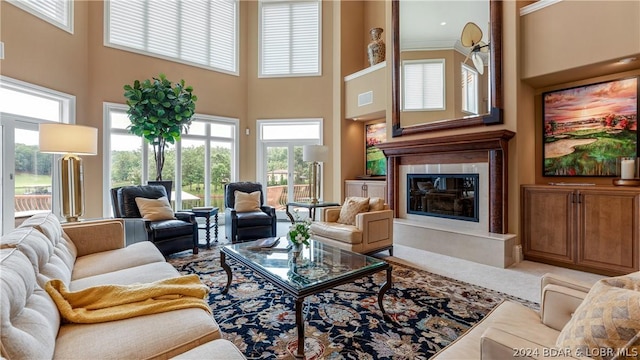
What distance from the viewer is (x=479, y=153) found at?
13.0ft

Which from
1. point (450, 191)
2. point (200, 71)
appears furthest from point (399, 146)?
point (200, 71)

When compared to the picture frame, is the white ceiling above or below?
above

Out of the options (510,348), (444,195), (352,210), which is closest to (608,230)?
(444,195)

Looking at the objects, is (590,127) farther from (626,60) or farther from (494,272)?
(494,272)

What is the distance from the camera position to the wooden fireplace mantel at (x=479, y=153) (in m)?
3.72

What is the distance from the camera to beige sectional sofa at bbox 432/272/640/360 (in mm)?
907

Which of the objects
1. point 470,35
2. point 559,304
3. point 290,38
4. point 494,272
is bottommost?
point 494,272

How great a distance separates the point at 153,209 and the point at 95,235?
1.32 meters

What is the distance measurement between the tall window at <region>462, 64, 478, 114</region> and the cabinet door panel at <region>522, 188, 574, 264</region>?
1.32 meters

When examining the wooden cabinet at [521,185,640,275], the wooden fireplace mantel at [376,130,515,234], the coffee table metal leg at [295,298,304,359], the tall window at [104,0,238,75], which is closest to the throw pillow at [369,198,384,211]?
the wooden fireplace mantel at [376,130,515,234]

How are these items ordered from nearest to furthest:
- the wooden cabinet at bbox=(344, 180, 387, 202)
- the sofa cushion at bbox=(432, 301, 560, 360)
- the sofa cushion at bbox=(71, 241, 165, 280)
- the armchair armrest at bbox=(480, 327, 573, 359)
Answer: the armchair armrest at bbox=(480, 327, 573, 359) < the sofa cushion at bbox=(432, 301, 560, 360) < the sofa cushion at bbox=(71, 241, 165, 280) < the wooden cabinet at bbox=(344, 180, 387, 202)

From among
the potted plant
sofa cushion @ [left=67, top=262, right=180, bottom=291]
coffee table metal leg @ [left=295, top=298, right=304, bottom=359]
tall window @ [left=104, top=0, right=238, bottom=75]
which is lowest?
coffee table metal leg @ [left=295, top=298, right=304, bottom=359]

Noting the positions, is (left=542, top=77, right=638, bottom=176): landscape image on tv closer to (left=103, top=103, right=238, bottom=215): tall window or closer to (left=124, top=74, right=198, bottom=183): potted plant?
(left=103, top=103, right=238, bottom=215): tall window

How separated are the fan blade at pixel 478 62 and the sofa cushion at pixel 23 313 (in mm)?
4903
